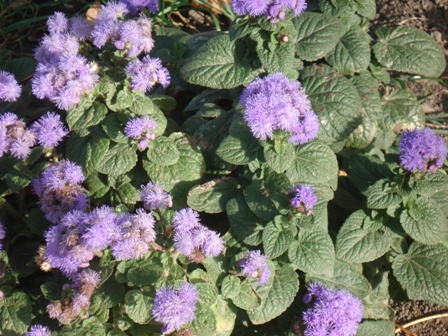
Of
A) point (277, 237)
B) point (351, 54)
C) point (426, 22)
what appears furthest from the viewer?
point (426, 22)

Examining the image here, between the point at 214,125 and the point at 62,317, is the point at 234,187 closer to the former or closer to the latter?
the point at 214,125

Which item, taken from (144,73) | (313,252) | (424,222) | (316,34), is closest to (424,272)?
(424,222)

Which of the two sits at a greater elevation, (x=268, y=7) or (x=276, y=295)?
(x=268, y=7)

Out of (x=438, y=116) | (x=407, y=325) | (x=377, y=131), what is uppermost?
(x=377, y=131)

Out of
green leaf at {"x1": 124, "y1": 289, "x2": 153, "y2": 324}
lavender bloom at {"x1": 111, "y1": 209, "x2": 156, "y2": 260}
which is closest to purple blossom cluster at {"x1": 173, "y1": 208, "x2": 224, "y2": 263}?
lavender bloom at {"x1": 111, "y1": 209, "x2": 156, "y2": 260}

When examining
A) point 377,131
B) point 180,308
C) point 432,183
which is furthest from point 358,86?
point 180,308

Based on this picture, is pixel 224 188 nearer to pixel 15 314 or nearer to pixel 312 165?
pixel 312 165
